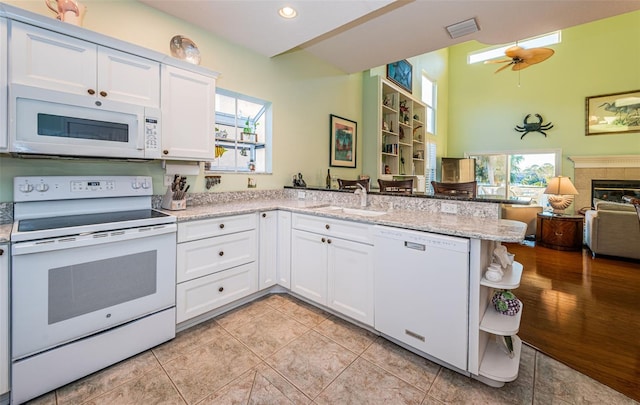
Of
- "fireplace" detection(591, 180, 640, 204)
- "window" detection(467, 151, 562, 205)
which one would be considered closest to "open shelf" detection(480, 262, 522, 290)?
"window" detection(467, 151, 562, 205)

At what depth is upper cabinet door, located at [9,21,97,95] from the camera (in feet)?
4.99

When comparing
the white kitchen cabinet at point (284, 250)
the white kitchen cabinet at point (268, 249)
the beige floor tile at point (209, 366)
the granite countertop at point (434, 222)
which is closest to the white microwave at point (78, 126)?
the granite countertop at point (434, 222)

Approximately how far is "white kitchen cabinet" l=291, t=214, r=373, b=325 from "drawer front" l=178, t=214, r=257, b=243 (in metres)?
0.43

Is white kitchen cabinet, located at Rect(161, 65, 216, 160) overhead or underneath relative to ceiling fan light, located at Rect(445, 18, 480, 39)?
underneath

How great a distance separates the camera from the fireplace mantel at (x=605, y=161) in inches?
210

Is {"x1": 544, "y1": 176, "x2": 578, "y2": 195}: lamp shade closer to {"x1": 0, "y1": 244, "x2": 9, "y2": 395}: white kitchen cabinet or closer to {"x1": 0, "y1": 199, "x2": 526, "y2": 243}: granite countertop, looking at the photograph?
{"x1": 0, "y1": 199, "x2": 526, "y2": 243}: granite countertop

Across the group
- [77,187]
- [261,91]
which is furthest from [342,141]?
[77,187]

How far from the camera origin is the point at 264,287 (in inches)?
102

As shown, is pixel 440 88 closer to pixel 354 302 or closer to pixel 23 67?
pixel 354 302

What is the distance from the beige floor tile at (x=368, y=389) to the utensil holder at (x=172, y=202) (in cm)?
179

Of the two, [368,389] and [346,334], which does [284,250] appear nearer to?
[346,334]

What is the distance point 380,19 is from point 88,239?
3.13 metres

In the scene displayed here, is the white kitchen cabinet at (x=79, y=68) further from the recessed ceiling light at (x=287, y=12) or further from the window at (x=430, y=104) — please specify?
the window at (x=430, y=104)

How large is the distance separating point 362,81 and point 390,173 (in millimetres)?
1734
